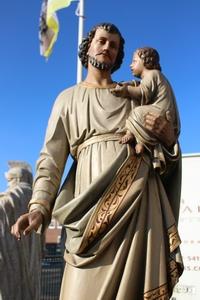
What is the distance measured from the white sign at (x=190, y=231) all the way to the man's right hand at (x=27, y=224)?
346 centimetres

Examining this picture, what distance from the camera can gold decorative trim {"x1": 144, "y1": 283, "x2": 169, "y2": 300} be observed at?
2.21 metres

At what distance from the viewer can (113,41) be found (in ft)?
8.98

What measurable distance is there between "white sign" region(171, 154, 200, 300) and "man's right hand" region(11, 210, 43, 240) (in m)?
3.46

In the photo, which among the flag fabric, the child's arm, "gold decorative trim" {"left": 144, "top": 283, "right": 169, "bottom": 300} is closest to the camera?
"gold decorative trim" {"left": 144, "top": 283, "right": 169, "bottom": 300}

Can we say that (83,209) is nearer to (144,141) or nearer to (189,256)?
(144,141)

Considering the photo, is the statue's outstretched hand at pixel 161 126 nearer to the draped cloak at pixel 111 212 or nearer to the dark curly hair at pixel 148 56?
the draped cloak at pixel 111 212

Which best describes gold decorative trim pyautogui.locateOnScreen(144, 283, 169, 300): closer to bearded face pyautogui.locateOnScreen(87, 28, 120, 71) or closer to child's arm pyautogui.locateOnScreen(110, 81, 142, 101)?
child's arm pyautogui.locateOnScreen(110, 81, 142, 101)

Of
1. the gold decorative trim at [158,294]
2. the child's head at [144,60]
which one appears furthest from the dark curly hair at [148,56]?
the gold decorative trim at [158,294]

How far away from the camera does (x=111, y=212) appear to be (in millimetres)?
2336

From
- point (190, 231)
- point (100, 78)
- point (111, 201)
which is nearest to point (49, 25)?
point (190, 231)

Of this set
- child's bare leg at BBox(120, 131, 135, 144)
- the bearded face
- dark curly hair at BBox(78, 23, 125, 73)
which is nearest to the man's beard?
the bearded face

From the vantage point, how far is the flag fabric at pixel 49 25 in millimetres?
11414

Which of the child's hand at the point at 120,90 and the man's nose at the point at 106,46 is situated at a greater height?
the man's nose at the point at 106,46

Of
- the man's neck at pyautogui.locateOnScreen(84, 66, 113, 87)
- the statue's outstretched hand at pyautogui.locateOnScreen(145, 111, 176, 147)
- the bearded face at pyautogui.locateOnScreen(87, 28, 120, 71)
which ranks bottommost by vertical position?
the statue's outstretched hand at pyautogui.locateOnScreen(145, 111, 176, 147)
